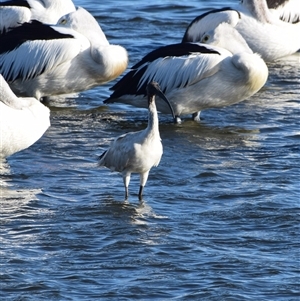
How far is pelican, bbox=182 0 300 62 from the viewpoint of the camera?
497 inches

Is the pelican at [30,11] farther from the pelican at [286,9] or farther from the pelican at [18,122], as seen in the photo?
the pelican at [18,122]

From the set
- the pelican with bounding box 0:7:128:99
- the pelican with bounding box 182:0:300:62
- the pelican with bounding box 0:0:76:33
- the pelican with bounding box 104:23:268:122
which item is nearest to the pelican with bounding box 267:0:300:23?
the pelican with bounding box 182:0:300:62

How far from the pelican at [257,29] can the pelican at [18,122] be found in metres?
4.16

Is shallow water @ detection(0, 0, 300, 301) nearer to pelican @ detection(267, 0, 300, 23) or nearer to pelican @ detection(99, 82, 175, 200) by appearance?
pelican @ detection(99, 82, 175, 200)

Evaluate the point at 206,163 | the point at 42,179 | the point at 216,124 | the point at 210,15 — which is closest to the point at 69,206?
the point at 42,179

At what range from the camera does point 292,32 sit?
1320 cm

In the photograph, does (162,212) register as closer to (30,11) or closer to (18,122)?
(18,122)

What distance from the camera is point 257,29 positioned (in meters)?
12.8

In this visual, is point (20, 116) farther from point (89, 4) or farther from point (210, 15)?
point (89, 4)

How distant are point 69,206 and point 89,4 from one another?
9.45 metres

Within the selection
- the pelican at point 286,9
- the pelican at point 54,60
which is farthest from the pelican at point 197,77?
the pelican at point 286,9

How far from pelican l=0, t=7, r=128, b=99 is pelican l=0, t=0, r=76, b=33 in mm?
1293

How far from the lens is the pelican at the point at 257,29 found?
12.6 metres

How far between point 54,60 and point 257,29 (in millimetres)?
3230
